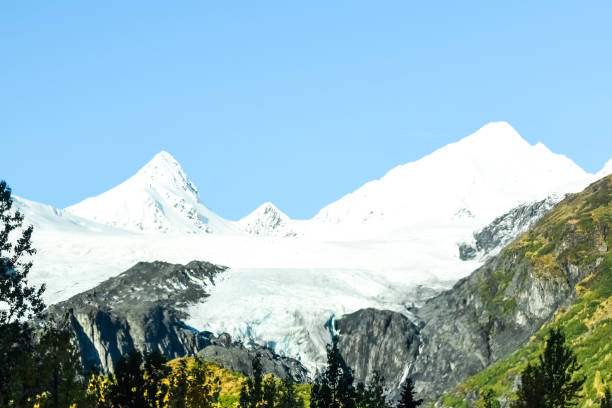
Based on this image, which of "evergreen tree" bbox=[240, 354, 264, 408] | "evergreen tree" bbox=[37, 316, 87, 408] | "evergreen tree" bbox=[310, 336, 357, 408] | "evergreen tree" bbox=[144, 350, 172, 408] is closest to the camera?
"evergreen tree" bbox=[37, 316, 87, 408]

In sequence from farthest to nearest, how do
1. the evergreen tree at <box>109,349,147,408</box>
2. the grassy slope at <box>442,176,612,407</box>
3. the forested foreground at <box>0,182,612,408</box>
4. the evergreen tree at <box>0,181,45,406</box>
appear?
the grassy slope at <box>442,176,612,407</box> < the evergreen tree at <box>109,349,147,408</box> < the forested foreground at <box>0,182,612,408</box> < the evergreen tree at <box>0,181,45,406</box>

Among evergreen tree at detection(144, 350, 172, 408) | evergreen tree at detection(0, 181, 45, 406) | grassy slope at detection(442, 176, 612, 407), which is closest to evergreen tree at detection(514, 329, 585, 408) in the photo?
evergreen tree at detection(144, 350, 172, 408)

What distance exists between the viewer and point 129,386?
6128cm

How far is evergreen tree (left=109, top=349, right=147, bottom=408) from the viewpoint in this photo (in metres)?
61.0

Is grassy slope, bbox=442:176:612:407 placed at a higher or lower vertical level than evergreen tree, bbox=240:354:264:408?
higher

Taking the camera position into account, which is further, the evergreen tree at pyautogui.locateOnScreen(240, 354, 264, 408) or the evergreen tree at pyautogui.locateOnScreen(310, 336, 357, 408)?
the evergreen tree at pyautogui.locateOnScreen(240, 354, 264, 408)

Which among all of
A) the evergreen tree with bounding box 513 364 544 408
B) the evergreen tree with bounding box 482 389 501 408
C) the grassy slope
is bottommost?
the evergreen tree with bounding box 513 364 544 408

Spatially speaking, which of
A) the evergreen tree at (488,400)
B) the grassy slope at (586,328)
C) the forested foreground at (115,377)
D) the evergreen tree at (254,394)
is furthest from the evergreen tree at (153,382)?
the grassy slope at (586,328)

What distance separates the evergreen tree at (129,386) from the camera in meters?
61.0

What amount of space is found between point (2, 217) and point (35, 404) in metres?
11.0

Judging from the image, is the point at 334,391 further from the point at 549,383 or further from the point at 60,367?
the point at 60,367

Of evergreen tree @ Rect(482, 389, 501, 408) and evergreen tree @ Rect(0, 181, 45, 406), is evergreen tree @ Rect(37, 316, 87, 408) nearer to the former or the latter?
evergreen tree @ Rect(0, 181, 45, 406)

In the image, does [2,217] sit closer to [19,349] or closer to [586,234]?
[19,349]

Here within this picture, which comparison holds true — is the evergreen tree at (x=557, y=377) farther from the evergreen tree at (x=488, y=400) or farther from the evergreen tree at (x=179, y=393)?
the evergreen tree at (x=179, y=393)
